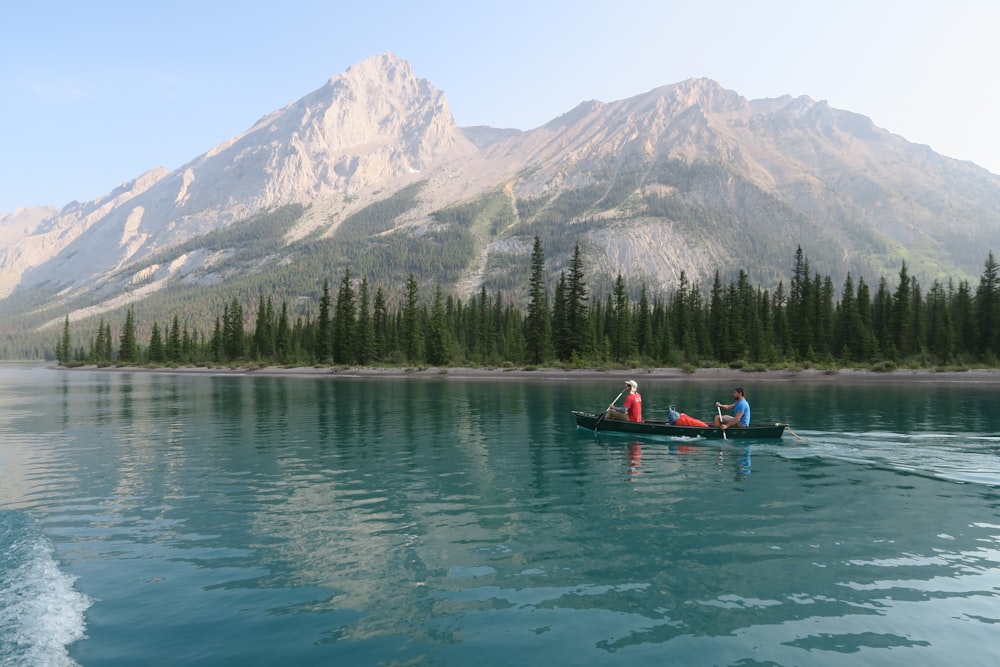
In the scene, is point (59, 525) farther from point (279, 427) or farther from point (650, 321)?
point (650, 321)

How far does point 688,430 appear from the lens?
33.4m

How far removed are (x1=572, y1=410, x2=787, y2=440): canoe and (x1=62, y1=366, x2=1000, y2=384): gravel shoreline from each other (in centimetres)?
6024

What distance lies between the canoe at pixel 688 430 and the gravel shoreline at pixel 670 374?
198ft

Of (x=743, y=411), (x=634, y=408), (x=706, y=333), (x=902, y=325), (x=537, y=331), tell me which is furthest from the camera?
(x=706, y=333)

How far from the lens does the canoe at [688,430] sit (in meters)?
32.3

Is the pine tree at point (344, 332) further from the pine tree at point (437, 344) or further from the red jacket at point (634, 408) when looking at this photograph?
the red jacket at point (634, 408)

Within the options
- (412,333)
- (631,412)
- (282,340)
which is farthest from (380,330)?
(631,412)

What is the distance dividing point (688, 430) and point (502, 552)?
21599mm

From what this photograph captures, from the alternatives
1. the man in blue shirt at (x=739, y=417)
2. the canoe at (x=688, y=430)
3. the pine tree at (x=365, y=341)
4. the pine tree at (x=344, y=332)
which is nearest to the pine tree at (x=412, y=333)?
the pine tree at (x=365, y=341)

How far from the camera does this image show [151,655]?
9.52 metres

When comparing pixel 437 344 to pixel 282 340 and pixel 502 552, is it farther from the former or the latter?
pixel 502 552

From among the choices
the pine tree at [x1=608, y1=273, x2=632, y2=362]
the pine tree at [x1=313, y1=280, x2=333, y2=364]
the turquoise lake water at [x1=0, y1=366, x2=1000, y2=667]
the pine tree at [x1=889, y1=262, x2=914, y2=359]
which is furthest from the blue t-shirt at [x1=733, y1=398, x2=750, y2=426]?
the pine tree at [x1=313, y1=280, x2=333, y2=364]

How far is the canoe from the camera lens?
3234 cm

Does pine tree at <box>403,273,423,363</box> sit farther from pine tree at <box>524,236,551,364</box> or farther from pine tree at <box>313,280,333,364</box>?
pine tree at <box>524,236,551,364</box>
